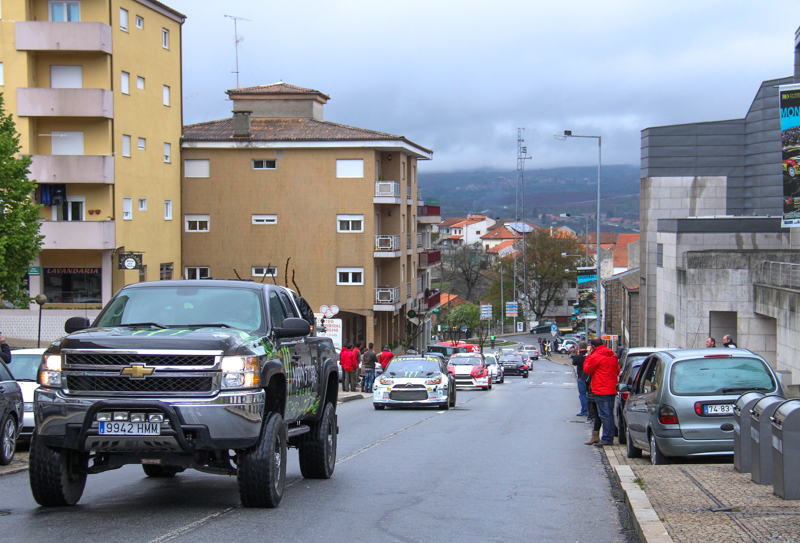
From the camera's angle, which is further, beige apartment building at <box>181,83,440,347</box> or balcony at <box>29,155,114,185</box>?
beige apartment building at <box>181,83,440,347</box>

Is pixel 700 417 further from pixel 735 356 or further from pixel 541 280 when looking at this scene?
pixel 541 280

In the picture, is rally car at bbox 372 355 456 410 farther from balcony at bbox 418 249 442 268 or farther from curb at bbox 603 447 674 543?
balcony at bbox 418 249 442 268

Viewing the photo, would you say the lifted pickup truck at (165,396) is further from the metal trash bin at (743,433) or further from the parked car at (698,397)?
the parked car at (698,397)

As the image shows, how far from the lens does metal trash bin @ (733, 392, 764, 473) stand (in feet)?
29.5

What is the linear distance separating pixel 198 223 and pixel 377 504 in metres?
40.6

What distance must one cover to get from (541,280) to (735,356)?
99236 mm

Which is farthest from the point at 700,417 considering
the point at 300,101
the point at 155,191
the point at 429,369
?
the point at 300,101

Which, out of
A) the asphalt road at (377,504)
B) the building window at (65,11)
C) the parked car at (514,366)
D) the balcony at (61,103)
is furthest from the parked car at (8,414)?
the parked car at (514,366)

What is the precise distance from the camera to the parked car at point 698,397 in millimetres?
10500

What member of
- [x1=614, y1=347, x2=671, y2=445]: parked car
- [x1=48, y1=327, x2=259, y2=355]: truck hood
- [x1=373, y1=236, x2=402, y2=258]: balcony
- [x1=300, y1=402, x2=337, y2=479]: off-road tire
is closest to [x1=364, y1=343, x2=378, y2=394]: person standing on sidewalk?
[x1=614, y1=347, x2=671, y2=445]: parked car

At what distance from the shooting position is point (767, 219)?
39.0 m

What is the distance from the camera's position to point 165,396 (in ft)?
23.3

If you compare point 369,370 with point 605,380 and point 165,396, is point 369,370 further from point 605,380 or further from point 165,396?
point 165,396

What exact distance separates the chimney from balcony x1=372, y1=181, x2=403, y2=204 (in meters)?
7.41
